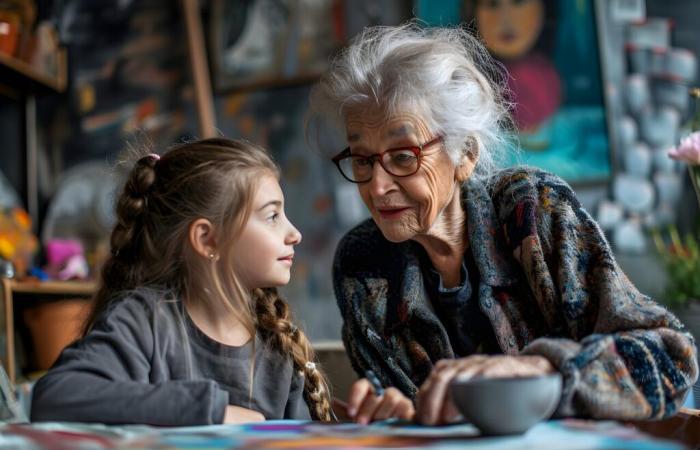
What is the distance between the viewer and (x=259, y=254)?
1.40m

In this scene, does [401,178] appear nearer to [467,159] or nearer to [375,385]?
[467,159]

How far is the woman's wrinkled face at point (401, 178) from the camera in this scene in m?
1.43

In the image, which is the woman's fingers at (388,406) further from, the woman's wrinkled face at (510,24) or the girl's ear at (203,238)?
the woman's wrinkled face at (510,24)

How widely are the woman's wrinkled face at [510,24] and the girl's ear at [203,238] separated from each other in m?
1.94

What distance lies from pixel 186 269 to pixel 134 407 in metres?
0.46

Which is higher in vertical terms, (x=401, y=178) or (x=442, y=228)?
(x=401, y=178)

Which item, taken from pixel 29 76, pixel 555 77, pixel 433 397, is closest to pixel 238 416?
pixel 433 397

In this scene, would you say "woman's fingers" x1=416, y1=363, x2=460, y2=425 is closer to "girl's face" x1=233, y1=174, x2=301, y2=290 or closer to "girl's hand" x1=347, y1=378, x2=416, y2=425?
"girl's hand" x1=347, y1=378, x2=416, y2=425

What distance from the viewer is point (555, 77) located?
3.06 meters

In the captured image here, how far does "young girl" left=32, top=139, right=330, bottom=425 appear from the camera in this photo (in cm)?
132

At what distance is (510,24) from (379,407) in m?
2.42

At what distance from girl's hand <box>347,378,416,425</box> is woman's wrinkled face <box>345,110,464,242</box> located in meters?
0.51

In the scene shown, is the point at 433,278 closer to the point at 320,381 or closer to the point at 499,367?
the point at 320,381

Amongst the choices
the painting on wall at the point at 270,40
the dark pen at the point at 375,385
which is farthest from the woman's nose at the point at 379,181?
the painting on wall at the point at 270,40
